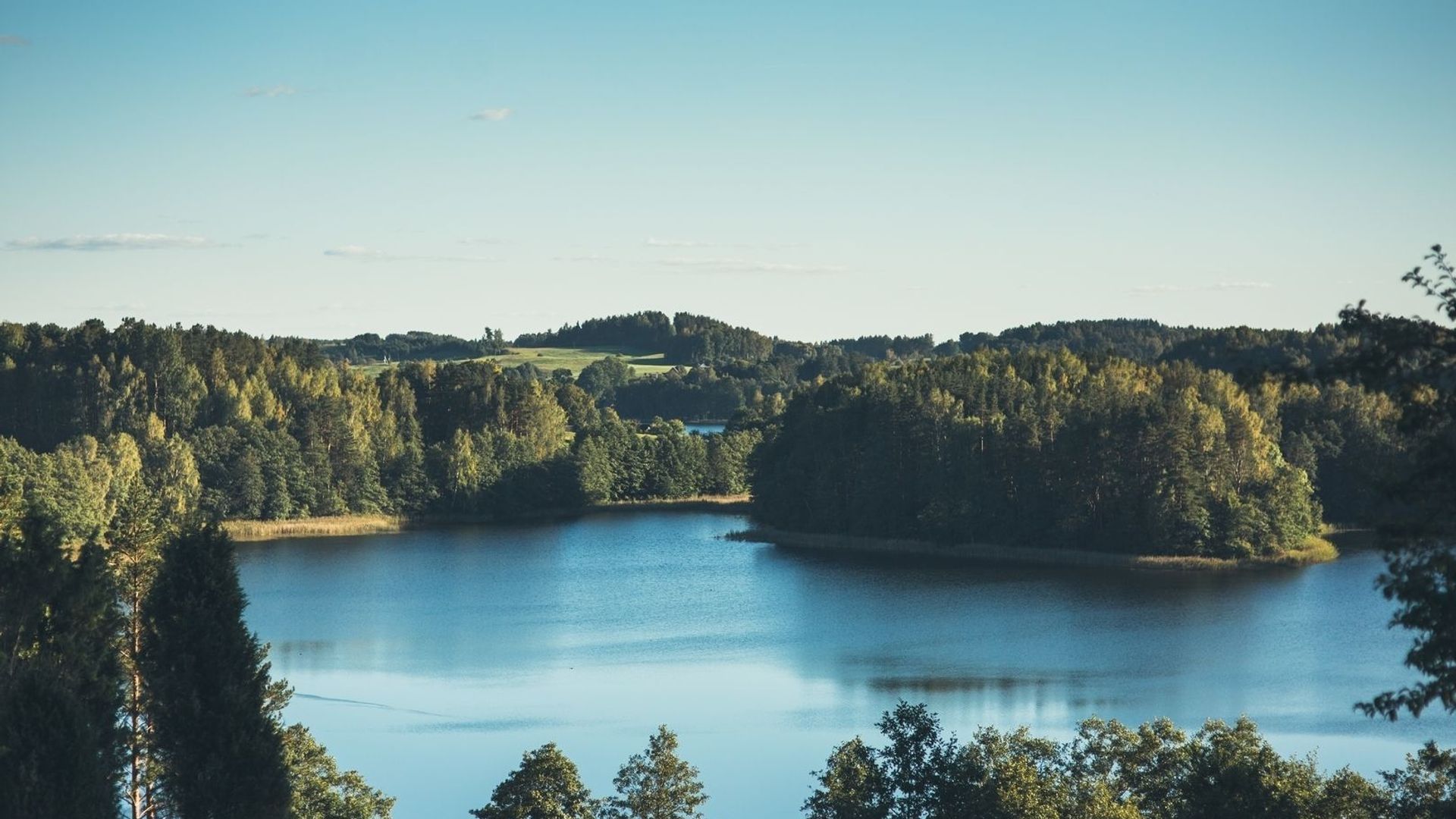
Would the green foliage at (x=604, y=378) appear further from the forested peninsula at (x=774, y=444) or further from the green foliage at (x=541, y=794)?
the green foliage at (x=541, y=794)

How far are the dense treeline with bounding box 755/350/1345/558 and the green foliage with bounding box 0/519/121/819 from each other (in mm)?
53230

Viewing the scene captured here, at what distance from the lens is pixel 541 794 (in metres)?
22.8

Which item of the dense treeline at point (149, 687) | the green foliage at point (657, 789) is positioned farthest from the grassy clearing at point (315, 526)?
the green foliage at point (657, 789)

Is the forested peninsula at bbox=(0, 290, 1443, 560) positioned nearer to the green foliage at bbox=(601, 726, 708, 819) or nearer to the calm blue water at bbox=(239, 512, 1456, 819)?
the calm blue water at bbox=(239, 512, 1456, 819)

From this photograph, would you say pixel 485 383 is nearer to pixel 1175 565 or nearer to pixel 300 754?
pixel 1175 565

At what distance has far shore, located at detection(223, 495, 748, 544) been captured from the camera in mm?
84812

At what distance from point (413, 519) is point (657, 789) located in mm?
71026

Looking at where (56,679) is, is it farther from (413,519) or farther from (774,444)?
(413,519)

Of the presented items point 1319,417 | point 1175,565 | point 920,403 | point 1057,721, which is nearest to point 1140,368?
point 1319,417

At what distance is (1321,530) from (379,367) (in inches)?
4862

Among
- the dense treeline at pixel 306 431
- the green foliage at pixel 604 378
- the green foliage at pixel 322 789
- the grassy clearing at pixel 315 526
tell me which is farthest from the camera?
the green foliage at pixel 604 378

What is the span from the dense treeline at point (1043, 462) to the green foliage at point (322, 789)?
4892 cm

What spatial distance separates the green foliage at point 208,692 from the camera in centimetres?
2105

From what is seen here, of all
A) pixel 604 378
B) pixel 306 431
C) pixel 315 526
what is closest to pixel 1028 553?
pixel 315 526
